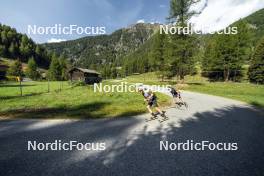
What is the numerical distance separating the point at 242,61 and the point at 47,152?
47.9m

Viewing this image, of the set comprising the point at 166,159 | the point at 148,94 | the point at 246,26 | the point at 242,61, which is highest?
the point at 246,26

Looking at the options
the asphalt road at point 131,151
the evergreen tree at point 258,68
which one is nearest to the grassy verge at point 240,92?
the asphalt road at point 131,151

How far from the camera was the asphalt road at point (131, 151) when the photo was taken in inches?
193

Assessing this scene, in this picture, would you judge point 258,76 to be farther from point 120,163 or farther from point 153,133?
point 120,163

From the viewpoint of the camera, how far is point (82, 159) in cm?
557

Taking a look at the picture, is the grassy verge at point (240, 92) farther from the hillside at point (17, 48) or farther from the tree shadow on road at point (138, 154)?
the hillside at point (17, 48)

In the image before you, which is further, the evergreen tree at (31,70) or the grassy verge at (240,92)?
the evergreen tree at (31,70)

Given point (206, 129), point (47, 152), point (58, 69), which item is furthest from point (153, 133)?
point (58, 69)

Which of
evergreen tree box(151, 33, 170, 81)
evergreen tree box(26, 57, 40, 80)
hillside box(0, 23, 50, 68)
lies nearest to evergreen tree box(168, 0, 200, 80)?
evergreen tree box(151, 33, 170, 81)

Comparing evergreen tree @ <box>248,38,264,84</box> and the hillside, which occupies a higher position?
the hillside

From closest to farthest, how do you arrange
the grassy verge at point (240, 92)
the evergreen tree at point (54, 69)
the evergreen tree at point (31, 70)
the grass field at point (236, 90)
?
the grassy verge at point (240, 92)
the grass field at point (236, 90)
the evergreen tree at point (31, 70)
the evergreen tree at point (54, 69)

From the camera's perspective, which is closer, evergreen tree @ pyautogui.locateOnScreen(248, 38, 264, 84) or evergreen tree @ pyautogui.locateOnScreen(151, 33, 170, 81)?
evergreen tree @ pyautogui.locateOnScreen(248, 38, 264, 84)

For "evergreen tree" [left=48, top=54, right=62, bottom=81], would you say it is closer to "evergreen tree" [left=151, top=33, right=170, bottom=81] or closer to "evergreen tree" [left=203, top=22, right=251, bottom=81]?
"evergreen tree" [left=151, top=33, right=170, bottom=81]

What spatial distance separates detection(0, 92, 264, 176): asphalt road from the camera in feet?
16.1
